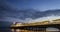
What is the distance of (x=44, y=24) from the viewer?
7.14ft

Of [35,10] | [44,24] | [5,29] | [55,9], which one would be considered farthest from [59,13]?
[5,29]

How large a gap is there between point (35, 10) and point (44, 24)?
1.71 meters

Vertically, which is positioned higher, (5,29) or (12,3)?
(12,3)

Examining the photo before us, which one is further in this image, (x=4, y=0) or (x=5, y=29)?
(x=4, y=0)

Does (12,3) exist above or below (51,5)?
above

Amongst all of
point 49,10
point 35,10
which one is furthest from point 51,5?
point 35,10

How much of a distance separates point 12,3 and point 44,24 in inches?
81.5

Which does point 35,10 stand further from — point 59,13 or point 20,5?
point 59,13

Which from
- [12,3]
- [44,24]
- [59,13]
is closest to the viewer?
[44,24]

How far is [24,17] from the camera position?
3889mm

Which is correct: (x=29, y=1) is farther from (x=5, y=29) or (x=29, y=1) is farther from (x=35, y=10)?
(x=5, y=29)

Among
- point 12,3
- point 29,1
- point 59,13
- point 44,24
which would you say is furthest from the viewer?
point 12,3

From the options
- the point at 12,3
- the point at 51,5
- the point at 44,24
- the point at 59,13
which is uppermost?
the point at 12,3

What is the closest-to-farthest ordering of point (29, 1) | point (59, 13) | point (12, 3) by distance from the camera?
point (59, 13) → point (29, 1) → point (12, 3)
